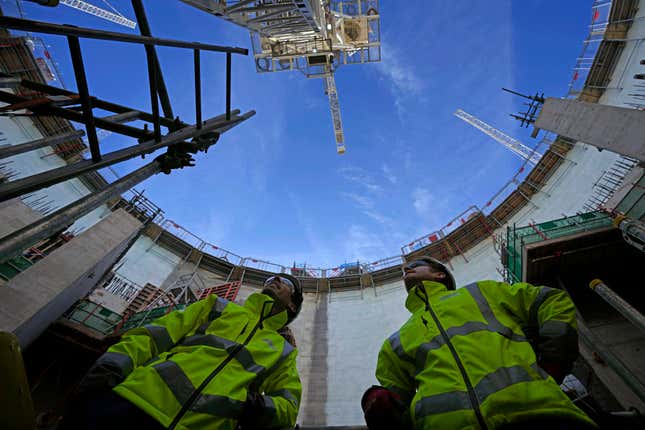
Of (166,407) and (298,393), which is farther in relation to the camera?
(298,393)

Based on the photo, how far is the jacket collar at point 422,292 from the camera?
376 cm

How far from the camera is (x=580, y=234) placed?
28.3 ft

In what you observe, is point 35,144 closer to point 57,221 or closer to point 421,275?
point 57,221

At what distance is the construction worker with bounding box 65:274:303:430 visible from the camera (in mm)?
2166

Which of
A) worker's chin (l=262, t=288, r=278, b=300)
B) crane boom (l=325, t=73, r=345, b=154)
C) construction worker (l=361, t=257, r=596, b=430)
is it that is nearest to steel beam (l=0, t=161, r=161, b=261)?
worker's chin (l=262, t=288, r=278, b=300)

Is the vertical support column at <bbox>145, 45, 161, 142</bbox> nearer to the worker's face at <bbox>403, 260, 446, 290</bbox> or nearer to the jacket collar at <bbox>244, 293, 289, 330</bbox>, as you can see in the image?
the jacket collar at <bbox>244, 293, 289, 330</bbox>

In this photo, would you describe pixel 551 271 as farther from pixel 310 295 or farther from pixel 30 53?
pixel 30 53

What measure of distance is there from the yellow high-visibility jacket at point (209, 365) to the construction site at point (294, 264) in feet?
3.42

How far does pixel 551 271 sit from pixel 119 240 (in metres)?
15.4

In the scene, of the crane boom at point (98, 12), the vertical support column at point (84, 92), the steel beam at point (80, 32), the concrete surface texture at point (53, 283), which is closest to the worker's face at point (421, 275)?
the vertical support column at point (84, 92)

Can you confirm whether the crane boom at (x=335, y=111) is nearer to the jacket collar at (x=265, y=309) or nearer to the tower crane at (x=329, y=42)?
the tower crane at (x=329, y=42)

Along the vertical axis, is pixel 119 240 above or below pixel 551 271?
above

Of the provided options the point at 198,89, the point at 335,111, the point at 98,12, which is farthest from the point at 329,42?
the point at 98,12

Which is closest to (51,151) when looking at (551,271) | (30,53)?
(30,53)
